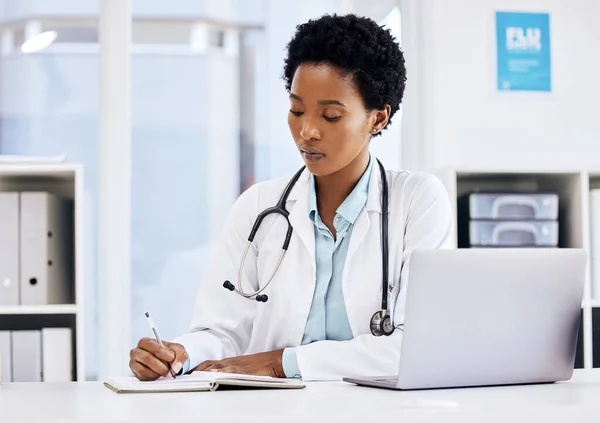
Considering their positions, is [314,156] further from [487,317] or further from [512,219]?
[512,219]

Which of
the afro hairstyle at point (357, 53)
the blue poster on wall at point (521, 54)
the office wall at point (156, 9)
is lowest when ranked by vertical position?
the afro hairstyle at point (357, 53)

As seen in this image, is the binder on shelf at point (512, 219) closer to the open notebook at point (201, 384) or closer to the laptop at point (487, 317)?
the laptop at point (487, 317)

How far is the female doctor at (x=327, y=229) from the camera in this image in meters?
1.83

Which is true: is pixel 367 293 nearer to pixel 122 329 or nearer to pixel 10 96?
pixel 122 329

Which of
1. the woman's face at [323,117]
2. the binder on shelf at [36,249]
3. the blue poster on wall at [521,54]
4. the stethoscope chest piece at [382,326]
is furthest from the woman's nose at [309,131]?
the blue poster on wall at [521,54]

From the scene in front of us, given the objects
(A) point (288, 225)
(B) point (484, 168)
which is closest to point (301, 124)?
(A) point (288, 225)

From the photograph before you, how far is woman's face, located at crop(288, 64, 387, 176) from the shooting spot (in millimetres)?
1822

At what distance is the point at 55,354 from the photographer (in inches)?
103

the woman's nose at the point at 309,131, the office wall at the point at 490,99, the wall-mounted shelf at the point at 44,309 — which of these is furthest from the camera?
the office wall at the point at 490,99

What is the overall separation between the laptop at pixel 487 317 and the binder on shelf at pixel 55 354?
4.98 ft

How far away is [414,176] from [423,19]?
148 centimetres

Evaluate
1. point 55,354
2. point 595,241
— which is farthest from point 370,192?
point 55,354

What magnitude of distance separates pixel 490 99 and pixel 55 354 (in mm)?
1788

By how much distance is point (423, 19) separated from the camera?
3.27m
